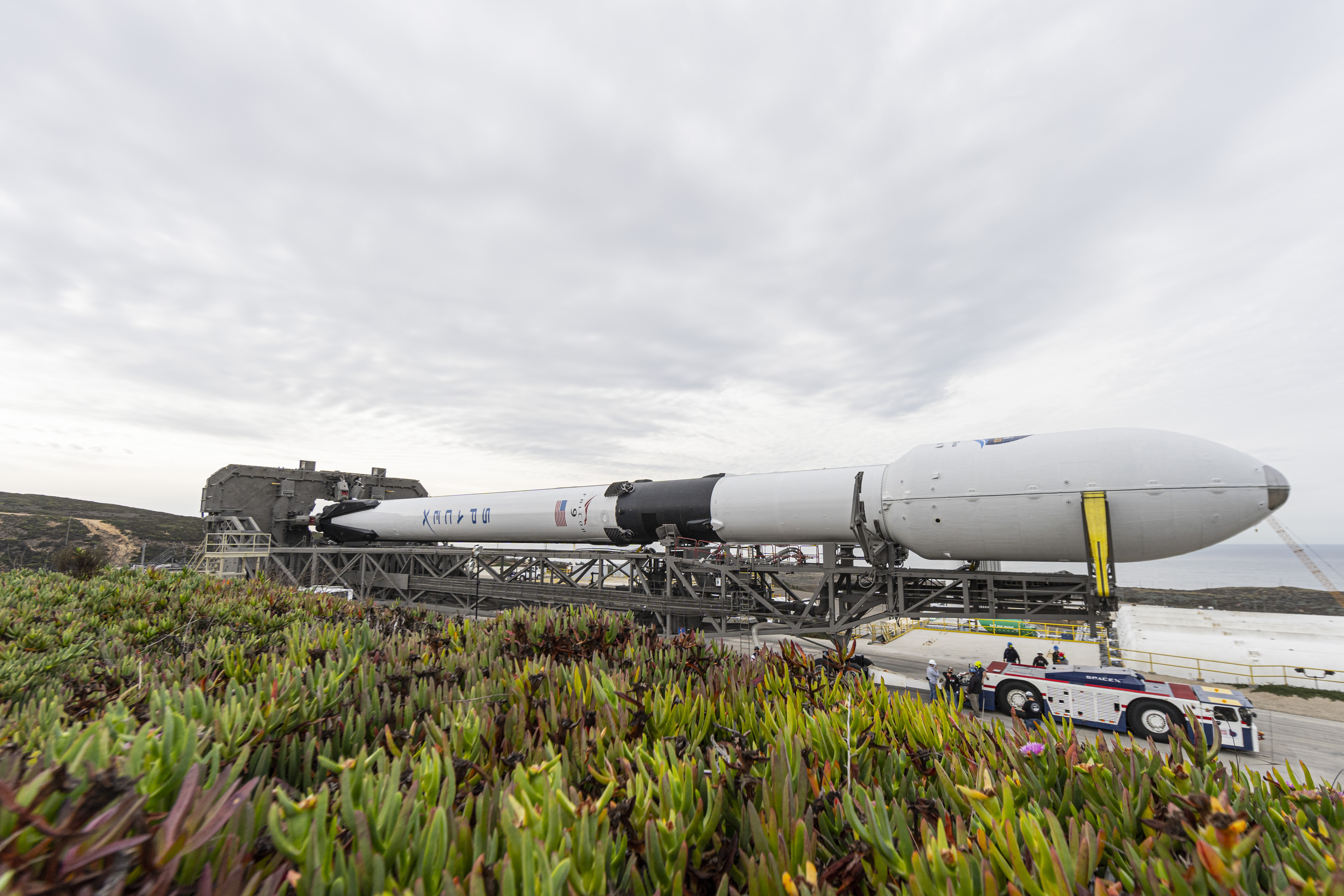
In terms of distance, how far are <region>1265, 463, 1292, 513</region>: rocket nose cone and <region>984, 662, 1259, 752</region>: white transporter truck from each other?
3.35 meters

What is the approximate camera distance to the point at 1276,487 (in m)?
8.18

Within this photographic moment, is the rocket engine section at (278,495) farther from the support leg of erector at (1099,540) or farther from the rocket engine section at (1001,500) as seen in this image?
the support leg of erector at (1099,540)

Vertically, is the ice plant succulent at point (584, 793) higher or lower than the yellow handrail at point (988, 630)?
higher

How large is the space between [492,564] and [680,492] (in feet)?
22.4

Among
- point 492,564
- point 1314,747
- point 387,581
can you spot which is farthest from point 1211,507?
point 387,581

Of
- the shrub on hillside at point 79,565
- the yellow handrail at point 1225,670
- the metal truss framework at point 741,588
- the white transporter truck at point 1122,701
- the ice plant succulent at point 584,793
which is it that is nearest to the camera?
the ice plant succulent at point 584,793

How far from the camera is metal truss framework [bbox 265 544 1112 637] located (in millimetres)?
10031

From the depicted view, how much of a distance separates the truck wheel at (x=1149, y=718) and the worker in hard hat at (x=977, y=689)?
2.17m

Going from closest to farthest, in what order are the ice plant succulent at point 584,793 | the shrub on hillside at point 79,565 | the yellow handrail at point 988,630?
the ice plant succulent at point 584,793 < the shrub on hillside at point 79,565 < the yellow handrail at point 988,630

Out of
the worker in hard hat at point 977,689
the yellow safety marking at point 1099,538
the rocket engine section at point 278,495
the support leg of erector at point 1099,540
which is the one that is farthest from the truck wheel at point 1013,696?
the rocket engine section at point 278,495

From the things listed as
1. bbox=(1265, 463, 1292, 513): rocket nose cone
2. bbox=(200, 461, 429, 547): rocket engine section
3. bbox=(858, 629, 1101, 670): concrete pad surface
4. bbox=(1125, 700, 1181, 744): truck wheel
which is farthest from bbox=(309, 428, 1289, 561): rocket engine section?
bbox=(200, 461, 429, 547): rocket engine section

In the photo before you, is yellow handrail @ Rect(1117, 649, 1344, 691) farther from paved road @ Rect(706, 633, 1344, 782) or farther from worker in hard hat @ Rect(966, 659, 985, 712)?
worker in hard hat @ Rect(966, 659, 985, 712)

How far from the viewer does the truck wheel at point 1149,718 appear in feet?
30.0

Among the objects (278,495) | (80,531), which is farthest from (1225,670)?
(80,531)
